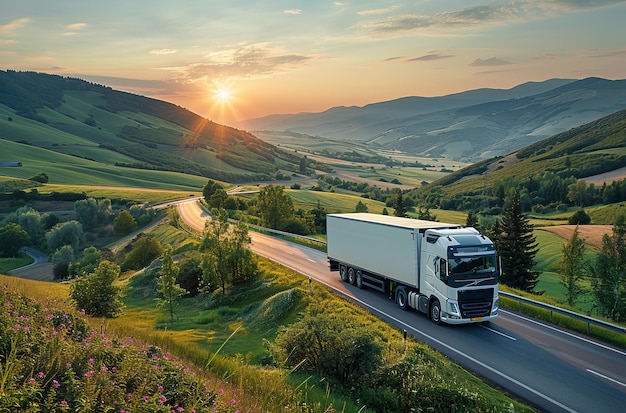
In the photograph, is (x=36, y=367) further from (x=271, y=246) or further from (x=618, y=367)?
(x=271, y=246)

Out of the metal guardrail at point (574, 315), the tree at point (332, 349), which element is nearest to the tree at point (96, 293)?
the tree at point (332, 349)

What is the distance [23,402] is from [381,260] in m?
25.1

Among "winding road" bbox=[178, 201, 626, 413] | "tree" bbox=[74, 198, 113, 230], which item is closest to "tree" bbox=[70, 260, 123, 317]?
"winding road" bbox=[178, 201, 626, 413]

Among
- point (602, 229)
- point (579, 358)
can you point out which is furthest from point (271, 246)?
point (602, 229)

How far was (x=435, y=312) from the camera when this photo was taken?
1009 inches

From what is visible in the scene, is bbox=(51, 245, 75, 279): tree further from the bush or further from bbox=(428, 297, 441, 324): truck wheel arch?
the bush

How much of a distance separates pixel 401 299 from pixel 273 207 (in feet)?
170

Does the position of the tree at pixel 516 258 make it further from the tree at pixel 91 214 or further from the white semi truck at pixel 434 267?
the tree at pixel 91 214

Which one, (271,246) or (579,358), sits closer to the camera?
(579,358)

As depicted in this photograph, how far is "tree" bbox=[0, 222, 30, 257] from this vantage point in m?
90.7

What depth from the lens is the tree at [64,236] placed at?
304 feet

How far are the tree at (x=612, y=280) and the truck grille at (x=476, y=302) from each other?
36416mm

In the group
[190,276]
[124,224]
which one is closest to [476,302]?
[190,276]

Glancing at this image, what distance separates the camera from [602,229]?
10344 centimetres
